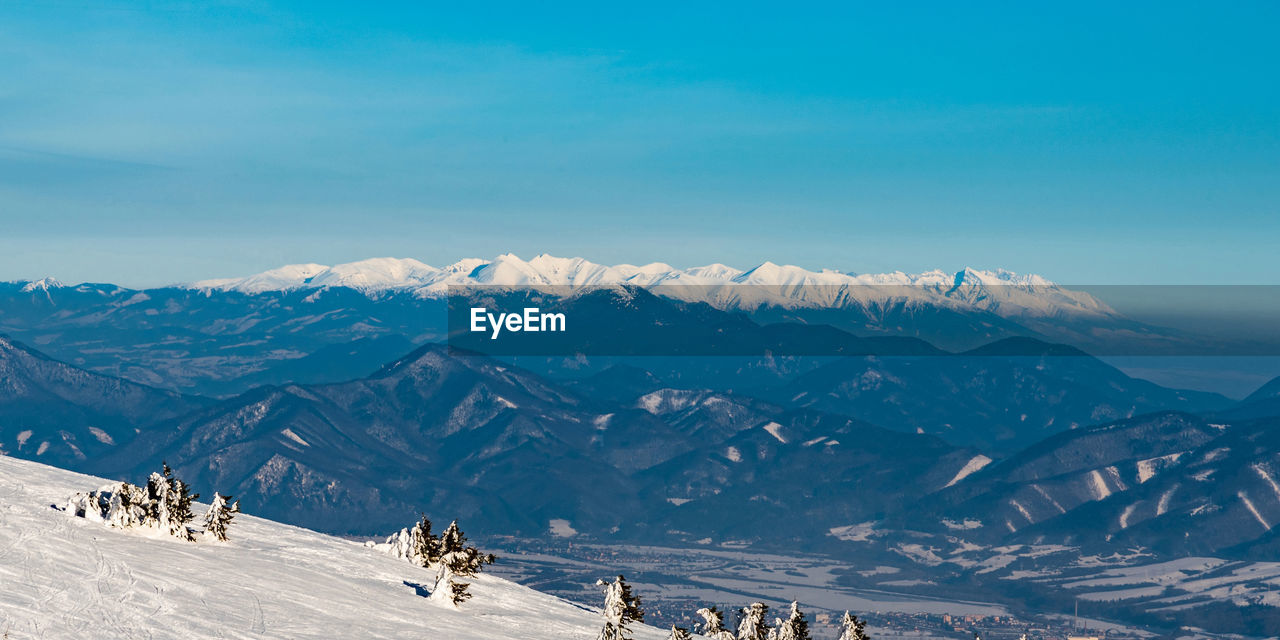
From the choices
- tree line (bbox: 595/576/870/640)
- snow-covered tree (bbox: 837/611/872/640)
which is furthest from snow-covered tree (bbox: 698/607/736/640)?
snow-covered tree (bbox: 837/611/872/640)

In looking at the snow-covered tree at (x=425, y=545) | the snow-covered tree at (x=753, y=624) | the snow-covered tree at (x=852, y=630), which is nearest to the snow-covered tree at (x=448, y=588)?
the snow-covered tree at (x=425, y=545)

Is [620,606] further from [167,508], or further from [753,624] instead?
[167,508]

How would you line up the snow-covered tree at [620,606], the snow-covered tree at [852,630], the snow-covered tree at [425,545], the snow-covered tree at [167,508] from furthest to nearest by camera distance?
1. the snow-covered tree at [425,545]
2. the snow-covered tree at [167,508]
3. the snow-covered tree at [852,630]
4. the snow-covered tree at [620,606]

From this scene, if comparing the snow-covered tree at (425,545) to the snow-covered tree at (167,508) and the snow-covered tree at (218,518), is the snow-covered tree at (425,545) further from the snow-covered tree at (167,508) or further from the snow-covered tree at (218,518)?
the snow-covered tree at (167,508)

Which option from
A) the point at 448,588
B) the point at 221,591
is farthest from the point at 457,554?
the point at 221,591

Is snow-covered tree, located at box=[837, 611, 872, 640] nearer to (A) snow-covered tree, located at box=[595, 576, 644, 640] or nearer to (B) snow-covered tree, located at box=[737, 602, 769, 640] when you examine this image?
(B) snow-covered tree, located at box=[737, 602, 769, 640]
